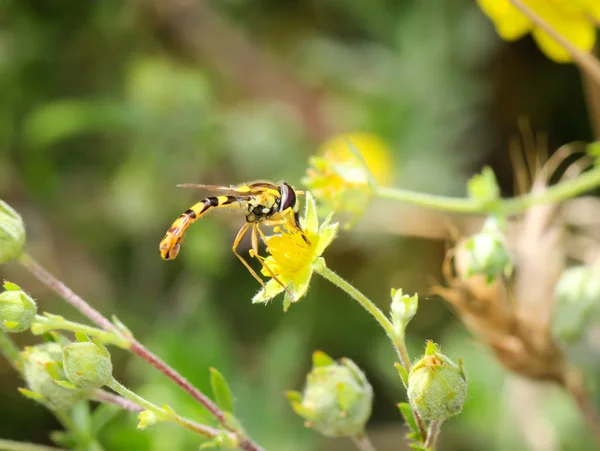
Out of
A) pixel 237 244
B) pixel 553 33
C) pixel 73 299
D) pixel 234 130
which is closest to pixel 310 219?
Answer: pixel 237 244

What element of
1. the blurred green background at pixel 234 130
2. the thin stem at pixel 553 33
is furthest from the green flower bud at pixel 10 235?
the blurred green background at pixel 234 130

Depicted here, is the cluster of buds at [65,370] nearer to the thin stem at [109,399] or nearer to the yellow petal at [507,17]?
the thin stem at [109,399]

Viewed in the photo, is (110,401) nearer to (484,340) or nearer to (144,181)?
(484,340)

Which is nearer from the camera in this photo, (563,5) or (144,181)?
(563,5)

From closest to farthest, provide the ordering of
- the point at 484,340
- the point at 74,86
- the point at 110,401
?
the point at 110,401, the point at 484,340, the point at 74,86

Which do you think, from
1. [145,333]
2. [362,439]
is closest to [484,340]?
[362,439]

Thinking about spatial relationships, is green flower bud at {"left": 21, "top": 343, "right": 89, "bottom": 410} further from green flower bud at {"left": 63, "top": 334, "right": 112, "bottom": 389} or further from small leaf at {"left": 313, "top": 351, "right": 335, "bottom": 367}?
small leaf at {"left": 313, "top": 351, "right": 335, "bottom": 367}

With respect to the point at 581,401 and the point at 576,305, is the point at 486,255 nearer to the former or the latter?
the point at 576,305
